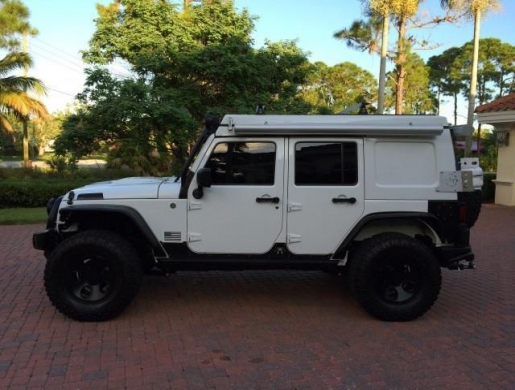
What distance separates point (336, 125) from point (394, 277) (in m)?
1.59

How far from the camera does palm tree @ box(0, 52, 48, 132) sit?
2195 cm

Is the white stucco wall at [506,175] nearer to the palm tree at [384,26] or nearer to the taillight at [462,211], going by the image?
the palm tree at [384,26]

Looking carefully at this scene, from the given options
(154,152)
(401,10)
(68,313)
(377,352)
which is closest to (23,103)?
(154,152)

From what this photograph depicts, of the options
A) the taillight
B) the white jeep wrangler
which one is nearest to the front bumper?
the white jeep wrangler

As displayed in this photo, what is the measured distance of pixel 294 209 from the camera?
4695mm

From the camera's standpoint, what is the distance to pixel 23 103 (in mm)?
22266

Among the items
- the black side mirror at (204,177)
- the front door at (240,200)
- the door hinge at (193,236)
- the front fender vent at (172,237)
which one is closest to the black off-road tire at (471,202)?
the front door at (240,200)

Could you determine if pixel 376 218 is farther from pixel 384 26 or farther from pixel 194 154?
pixel 384 26

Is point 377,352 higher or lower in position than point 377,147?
lower

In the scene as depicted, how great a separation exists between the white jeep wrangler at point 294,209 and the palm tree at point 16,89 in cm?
1997

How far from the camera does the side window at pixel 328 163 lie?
4.74m

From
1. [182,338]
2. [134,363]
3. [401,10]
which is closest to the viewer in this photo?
[134,363]

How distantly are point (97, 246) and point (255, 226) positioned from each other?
150cm

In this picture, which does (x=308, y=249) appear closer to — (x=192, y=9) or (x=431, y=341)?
(x=431, y=341)
